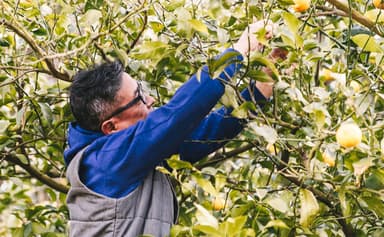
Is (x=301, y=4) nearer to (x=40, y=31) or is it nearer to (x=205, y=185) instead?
(x=205, y=185)

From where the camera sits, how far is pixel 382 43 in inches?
59.3

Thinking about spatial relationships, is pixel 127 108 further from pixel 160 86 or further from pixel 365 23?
pixel 365 23

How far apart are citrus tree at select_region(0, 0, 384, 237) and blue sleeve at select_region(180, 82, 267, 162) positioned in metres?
0.05

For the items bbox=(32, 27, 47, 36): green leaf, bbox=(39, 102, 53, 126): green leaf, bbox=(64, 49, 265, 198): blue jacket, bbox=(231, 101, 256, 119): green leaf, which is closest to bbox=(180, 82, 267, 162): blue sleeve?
bbox=(64, 49, 265, 198): blue jacket

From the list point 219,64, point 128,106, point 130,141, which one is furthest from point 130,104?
point 219,64

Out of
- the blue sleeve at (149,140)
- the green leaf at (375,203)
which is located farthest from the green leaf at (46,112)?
the green leaf at (375,203)

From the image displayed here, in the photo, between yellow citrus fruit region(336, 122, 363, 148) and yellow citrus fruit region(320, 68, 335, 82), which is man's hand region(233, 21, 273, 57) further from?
yellow citrus fruit region(320, 68, 335, 82)

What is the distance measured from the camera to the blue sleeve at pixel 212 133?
5.63 ft

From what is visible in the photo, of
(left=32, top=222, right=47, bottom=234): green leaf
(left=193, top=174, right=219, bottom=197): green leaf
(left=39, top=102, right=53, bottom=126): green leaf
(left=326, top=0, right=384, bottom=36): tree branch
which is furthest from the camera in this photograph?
(left=32, top=222, right=47, bottom=234): green leaf

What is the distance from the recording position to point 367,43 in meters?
1.43

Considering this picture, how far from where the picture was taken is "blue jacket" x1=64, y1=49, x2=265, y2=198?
1484 millimetres

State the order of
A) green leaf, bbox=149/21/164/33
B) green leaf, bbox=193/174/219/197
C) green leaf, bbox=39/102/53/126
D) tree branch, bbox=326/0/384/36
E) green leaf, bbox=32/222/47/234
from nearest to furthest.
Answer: green leaf, bbox=193/174/219/197, tree branch, bbox=326/0/384/36, green leaf, bbox=149/21/164/33, green leaf, bbox=39/102/53/126, green leaf, bbox=32/222/47/234

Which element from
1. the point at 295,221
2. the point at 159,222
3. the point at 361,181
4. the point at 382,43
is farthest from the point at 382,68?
the point at 159,222

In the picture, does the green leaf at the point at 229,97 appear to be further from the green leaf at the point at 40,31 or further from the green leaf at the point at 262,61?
the green leaf at the point at 40,31
